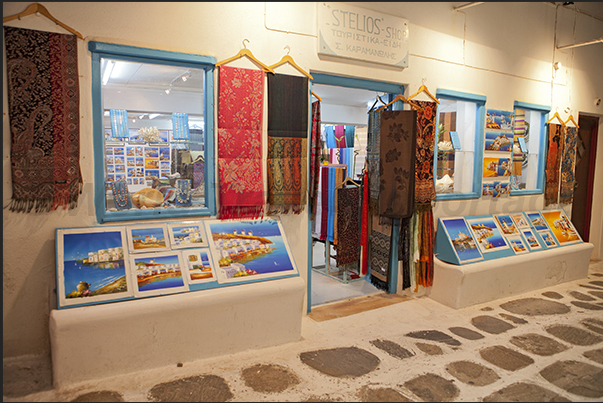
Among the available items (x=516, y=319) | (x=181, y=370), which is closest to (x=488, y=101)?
(x=516, y=319)

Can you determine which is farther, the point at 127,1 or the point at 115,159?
the point at 115,159

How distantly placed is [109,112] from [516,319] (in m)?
4.53

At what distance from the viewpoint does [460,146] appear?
5.25m

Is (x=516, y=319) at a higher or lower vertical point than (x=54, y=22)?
lower

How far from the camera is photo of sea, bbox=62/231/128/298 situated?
279 centimetres

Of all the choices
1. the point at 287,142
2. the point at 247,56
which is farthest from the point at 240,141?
the point at 247,56

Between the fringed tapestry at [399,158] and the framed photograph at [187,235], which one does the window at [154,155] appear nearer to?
the framed photograph at [187,235]

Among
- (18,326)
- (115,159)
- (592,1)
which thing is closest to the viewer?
(18,326)

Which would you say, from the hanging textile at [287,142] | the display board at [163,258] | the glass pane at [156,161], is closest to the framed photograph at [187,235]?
the display board at [163,258]

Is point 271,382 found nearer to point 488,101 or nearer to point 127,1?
point 127,1

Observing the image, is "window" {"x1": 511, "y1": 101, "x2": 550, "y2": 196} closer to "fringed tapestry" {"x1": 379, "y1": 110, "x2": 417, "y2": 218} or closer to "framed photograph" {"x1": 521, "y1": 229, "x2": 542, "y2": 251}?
"framed photograph" {"x1": 521, "y1": 229, "x2": 542, "y2": 251}

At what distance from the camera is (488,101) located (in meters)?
5.22

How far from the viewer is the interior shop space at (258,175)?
287 centimetres

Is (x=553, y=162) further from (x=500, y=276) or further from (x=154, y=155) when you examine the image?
(x=154, y=155)
